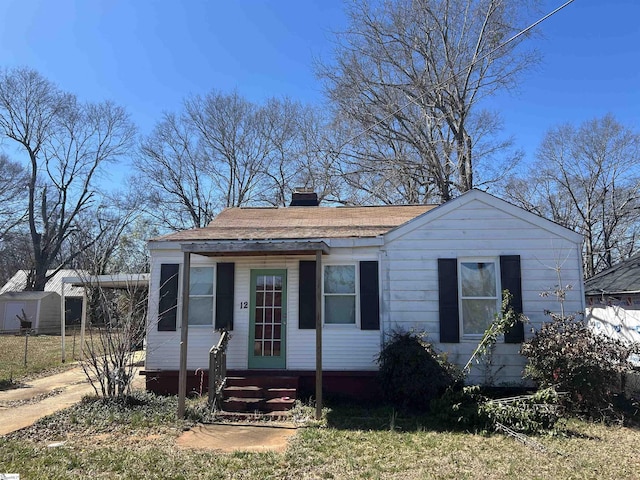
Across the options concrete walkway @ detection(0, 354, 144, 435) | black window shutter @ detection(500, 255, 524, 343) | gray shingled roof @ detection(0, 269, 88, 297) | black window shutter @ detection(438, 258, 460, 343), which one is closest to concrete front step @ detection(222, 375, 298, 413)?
concrete walkway @ detection(0, 354, 144, 435)

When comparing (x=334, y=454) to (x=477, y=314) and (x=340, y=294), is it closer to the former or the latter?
Answer: (x=340, y=294)

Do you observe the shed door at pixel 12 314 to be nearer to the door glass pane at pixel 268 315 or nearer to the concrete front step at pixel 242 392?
the door glass pane at pixel 268 315

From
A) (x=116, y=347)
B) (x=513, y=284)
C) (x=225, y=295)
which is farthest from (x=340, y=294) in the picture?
(x=116, y=347)

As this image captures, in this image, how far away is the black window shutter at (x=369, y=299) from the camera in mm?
8445

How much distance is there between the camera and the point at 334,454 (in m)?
5.39

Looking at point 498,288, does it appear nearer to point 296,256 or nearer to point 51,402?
point 296,256

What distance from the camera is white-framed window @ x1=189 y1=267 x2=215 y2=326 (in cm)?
891

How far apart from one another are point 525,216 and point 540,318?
185 centimetres

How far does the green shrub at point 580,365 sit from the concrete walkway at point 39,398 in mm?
7152

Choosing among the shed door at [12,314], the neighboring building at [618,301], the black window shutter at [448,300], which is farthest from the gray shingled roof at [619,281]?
the shed door at [12,314]

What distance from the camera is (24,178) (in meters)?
33.9

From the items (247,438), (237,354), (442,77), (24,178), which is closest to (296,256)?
(237,354)

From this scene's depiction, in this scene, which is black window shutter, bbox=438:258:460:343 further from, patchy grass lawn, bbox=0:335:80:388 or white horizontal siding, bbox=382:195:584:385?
patchy grass lawn, bbox=0:335:80:388

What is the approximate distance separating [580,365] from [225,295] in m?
6.07
